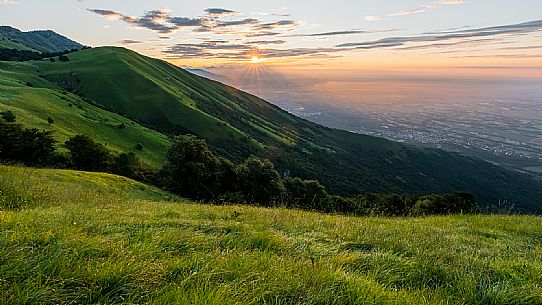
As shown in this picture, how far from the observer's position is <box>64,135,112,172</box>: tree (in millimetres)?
53719

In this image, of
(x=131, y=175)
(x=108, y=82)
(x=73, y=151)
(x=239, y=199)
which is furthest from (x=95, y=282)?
(x=108, y=82)

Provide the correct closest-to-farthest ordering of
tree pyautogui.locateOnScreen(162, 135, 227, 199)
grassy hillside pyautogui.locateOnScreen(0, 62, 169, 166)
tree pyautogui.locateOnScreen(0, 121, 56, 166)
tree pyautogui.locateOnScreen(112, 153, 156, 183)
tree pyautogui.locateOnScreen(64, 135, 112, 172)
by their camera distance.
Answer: tree pyautogui.locateOnScreen(0, 121, 56, 166)
tree pyautogui.locateOnScreen(162, 135, 227, 199)
tree pyautogui.locateOnScreen(64, 135, 112, 172)
tree pyautogui.locateOnScreen(112, 153, 156, 183)
grassy hillside pyautogui.locateOnScreen(0, 62, 169, 166)

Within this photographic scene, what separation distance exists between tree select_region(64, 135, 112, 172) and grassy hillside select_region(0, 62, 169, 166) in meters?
13.4

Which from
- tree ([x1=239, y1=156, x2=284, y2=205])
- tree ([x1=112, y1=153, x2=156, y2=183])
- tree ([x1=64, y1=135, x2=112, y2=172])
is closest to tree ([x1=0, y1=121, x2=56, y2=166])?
tree ([x1=64, y1=135, x2=112, y2=172])

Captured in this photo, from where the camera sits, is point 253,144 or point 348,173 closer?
point 253,144

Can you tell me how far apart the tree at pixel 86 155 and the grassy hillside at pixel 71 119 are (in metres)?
13.4

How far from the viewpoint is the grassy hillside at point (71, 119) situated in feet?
244

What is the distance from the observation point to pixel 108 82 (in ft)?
542

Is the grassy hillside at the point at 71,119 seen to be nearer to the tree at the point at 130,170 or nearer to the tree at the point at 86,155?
the tree at the point at 130,170

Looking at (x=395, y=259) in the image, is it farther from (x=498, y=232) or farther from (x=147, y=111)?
(x=147, y=111)

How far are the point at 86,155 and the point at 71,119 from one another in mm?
43647

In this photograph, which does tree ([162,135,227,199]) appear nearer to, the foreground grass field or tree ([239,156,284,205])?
tree ([239,156,284,205])

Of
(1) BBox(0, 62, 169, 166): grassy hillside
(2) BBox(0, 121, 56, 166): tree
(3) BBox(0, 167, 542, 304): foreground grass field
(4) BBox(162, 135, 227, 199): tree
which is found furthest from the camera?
(1) BBox(0, 62, 169, 166): grassy hillside

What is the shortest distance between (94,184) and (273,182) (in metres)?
28.7
